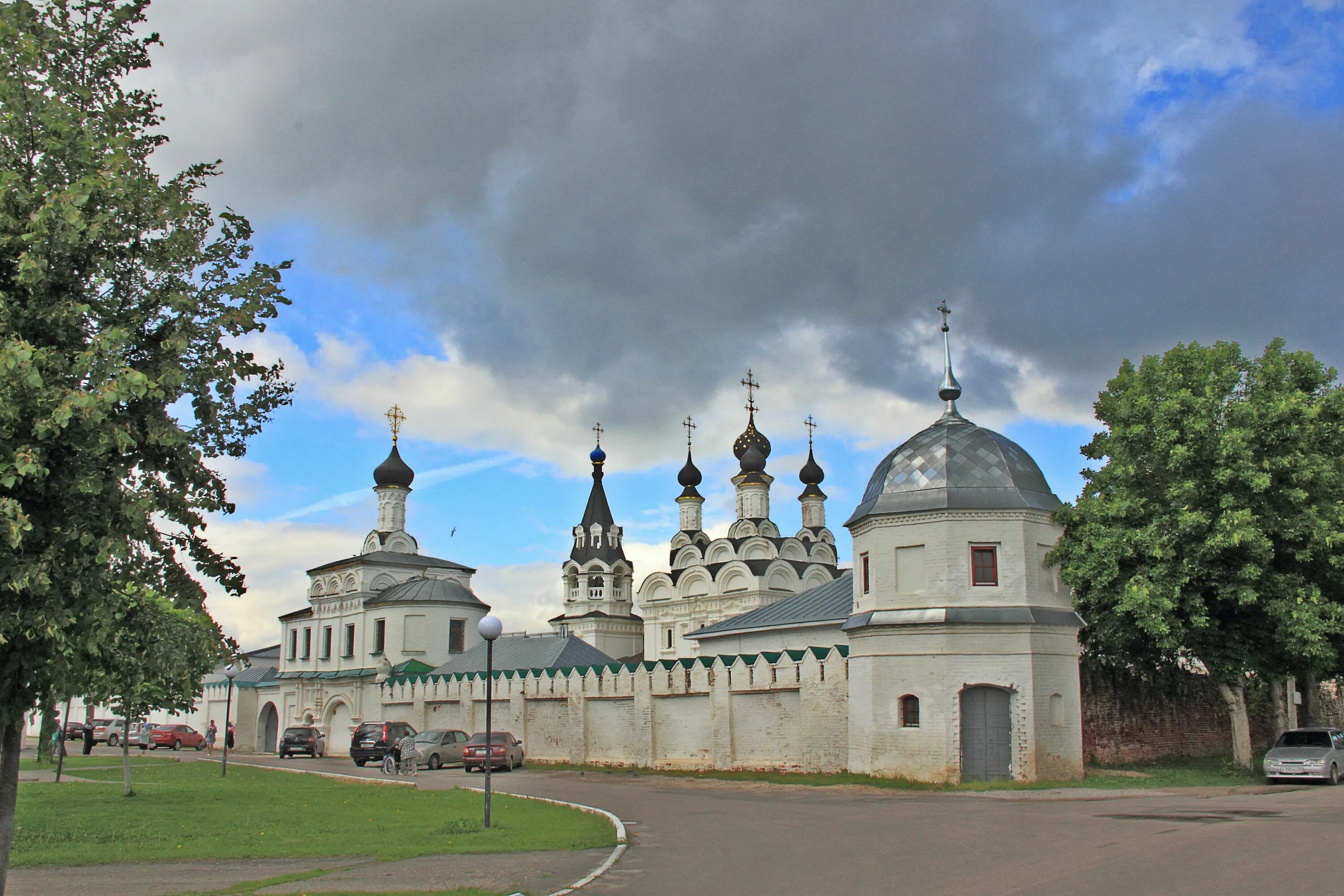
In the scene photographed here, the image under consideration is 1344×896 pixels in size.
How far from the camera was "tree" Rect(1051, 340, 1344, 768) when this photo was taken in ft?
76.4

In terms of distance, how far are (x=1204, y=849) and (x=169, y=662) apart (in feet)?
36.2

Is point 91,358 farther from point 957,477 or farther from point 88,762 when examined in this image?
point 88,762

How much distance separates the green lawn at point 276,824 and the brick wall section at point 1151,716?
14.8 meters

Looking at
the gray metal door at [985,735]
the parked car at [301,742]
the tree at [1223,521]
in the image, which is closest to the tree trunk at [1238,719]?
the tree at [1223,521]

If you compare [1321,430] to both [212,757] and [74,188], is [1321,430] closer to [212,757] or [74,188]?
[74,188]

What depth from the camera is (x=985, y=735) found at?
2364cm

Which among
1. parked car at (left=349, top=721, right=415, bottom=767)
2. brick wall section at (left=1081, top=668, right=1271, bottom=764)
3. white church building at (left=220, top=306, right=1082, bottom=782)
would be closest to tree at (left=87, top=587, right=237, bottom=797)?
white church building at (left=220, top=306, right=1082, bottom=782)

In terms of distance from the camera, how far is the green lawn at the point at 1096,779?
74.1 ft

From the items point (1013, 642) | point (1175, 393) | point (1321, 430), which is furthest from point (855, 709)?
point (1321, 430)

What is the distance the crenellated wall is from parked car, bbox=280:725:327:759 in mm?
5987

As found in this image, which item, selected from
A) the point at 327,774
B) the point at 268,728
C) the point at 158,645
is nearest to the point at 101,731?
the point at 268,728

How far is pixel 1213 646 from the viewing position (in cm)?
2509

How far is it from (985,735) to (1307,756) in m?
6.53

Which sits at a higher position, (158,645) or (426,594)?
(426,594)
